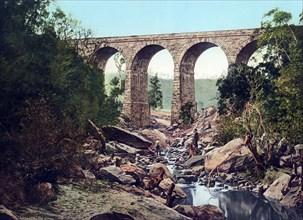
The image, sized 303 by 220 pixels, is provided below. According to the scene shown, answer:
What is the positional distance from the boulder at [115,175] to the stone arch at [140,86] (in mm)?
31822

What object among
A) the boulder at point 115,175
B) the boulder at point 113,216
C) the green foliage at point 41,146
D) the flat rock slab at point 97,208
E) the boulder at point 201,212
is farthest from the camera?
the boulder at point 115,175

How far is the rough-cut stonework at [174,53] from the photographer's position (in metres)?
47.7

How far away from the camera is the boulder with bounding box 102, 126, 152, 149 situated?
3108 centimetres

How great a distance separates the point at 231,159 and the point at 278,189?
5.17 metres

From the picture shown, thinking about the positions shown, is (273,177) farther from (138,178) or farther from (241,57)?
(241,57)

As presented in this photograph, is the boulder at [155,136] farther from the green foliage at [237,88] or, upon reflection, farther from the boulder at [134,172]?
the boulder at [134,172]

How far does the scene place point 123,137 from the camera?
3161 centimetres

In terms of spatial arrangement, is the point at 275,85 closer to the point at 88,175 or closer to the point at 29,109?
the point at 88,175

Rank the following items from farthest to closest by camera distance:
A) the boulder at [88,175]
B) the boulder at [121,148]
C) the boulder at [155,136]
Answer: the boulder at [155,136]
the boulder at [121,148]
the boulder at [88,175]

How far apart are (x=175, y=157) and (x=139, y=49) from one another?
20947 millimetres

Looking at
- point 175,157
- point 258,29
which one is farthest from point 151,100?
point 175,157

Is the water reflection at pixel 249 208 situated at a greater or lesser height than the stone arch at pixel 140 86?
lesser

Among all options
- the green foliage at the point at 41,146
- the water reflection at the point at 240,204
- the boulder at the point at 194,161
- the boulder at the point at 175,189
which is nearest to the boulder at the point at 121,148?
the boulder at the point at 194,161

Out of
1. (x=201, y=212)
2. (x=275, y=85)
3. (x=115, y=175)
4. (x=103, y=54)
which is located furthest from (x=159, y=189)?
(x=103, y=54)
